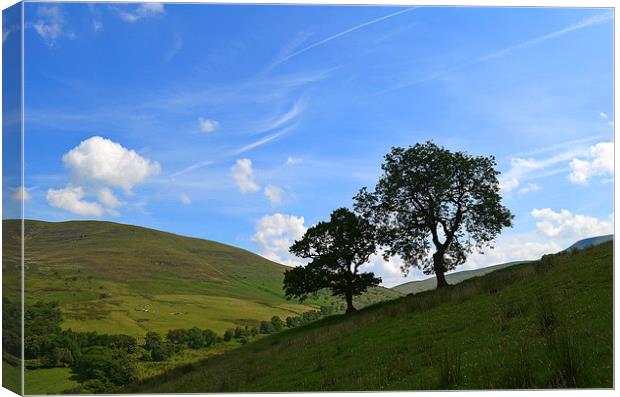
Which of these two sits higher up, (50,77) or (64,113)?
(64,113)

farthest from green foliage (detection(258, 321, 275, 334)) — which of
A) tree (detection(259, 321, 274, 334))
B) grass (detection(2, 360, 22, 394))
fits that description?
grass (detection(2, 360, 22, 394))

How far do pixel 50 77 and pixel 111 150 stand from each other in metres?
Answer: 5.78

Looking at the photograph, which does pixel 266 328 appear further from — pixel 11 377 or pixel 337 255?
pixel 11 377

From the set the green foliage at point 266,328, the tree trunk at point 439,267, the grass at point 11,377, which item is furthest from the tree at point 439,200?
the green foliage at point 266,328

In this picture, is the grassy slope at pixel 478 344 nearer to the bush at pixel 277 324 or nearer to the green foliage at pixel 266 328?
the green foliage at pixel 266 328

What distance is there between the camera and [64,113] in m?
77.7

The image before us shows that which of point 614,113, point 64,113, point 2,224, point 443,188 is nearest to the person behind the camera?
point 2,224

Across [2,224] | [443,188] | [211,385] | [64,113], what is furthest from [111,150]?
[64,113]

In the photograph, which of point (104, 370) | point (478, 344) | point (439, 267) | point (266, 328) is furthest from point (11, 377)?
point (266, 328)

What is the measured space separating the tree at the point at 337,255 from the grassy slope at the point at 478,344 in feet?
58.7

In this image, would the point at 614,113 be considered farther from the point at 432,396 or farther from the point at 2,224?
the point at 2,224

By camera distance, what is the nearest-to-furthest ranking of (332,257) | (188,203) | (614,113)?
1. (614,113)
2. (332,257)
3. (188,203)

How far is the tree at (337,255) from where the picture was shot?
49.2 metres

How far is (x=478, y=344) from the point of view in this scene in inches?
645
